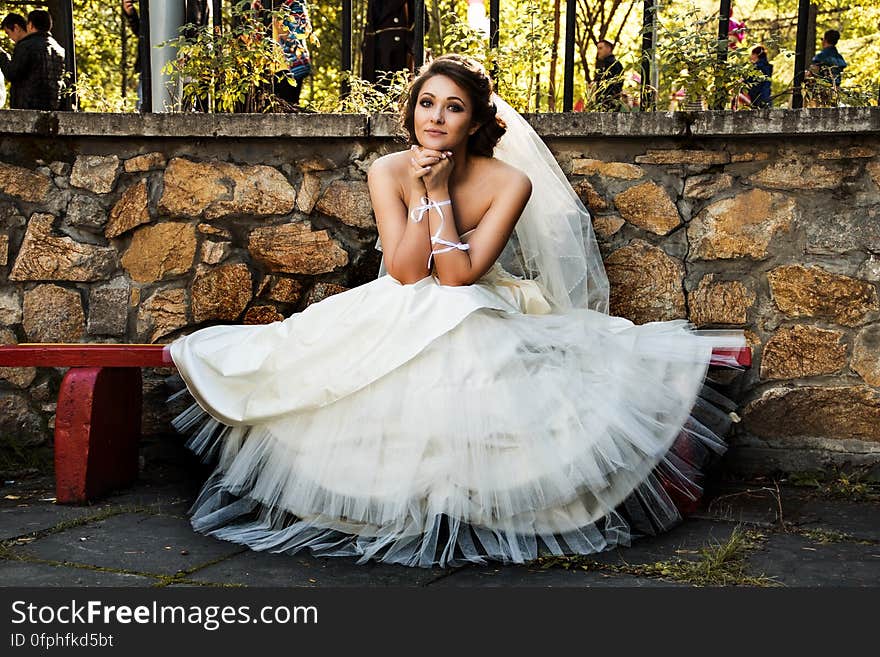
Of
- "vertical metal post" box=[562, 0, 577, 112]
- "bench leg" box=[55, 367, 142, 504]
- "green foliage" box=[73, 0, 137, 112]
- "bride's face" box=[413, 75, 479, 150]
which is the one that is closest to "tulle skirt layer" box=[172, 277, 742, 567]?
"bench leg" box=[55, 367, 142, 504]

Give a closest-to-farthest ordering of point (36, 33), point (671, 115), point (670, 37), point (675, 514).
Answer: point (675, 514), point (671, 115), point (670, 37), point (36, 33)

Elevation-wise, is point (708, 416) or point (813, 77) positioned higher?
point (813, 77)

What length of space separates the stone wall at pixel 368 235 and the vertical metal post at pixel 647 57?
0.91ft

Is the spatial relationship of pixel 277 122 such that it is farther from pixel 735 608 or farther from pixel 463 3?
pixel 463 3

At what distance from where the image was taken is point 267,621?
2.20 meters

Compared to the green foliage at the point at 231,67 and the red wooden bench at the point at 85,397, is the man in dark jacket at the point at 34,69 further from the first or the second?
the red wooden bench at the point at 85,397

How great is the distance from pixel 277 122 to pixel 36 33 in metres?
3.56

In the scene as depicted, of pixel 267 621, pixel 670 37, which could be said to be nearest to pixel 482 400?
pixel 267 621

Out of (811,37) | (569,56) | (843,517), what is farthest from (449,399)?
A: (811,37)

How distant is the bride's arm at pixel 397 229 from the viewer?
10.3ft

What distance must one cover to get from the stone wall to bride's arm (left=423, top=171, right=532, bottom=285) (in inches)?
20.8

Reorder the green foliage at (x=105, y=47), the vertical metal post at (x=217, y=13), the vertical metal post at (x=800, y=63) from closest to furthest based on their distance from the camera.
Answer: the vertical metal post at (x=800, y=63), the vertical metal post at (x=217, y=13), the green foliage at (x=105, y=47)

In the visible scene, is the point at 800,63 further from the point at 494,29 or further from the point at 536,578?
the point at 536,578

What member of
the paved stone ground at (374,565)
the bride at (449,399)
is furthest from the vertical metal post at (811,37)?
the paved stone ground at (374,565)
